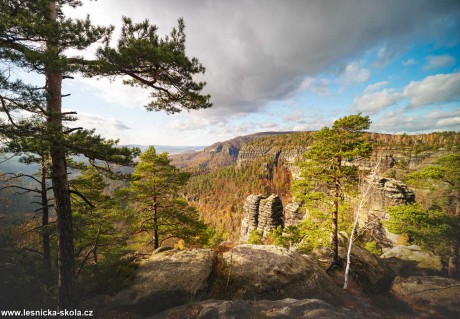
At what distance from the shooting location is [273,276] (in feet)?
36.6

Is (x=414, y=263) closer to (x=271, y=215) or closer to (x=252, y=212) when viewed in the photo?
(x=271, y=215)

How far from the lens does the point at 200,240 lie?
1762cm

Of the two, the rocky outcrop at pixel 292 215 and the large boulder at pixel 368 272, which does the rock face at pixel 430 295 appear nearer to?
the large boulder at pixel 368 272

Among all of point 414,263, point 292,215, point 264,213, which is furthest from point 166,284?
point 292,215

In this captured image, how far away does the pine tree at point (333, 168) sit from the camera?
13.1m

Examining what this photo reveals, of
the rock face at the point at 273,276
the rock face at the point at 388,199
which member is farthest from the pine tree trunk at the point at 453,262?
the rock face at the point at 388,199

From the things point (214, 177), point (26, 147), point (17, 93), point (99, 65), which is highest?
point (99, 65)

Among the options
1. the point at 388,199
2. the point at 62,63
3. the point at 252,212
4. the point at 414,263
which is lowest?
the point at 252,212

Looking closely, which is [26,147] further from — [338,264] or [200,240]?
[338,264]

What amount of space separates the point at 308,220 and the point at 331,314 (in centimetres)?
785

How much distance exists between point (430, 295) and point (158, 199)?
20.5m

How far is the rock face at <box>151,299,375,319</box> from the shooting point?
7.69 meters

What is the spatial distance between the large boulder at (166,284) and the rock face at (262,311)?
782mm

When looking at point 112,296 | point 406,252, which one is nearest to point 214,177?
point 406,252
